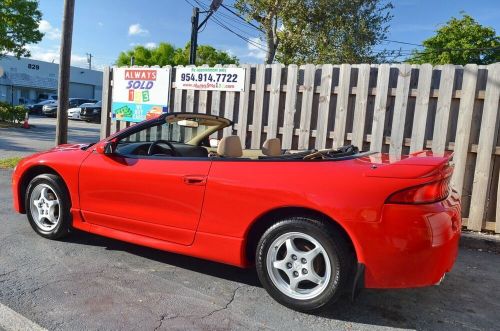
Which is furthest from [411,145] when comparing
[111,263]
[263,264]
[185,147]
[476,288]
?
[111,263]

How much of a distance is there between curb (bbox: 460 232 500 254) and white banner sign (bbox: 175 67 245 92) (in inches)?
158

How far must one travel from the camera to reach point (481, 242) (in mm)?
5207

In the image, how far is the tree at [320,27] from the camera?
16609 millimetres

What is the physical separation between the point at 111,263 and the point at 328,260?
210cm

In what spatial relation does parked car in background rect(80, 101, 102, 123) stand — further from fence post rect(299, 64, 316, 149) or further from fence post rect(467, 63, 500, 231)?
fence post rect(467, 63, 500, 231)

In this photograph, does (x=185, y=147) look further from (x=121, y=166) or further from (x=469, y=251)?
(x=469, y=251)

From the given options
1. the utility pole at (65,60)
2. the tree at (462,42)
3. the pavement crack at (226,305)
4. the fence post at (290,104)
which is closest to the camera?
the pavement crack at (226,305)

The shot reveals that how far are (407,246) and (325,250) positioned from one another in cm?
54

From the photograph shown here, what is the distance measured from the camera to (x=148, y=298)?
11.3 feet

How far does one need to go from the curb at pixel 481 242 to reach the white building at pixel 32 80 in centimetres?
4362

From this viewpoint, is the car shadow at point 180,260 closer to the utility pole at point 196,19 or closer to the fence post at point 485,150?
the fence post at point 485,150

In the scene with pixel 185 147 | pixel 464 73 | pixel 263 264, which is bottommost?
pixel 263 264

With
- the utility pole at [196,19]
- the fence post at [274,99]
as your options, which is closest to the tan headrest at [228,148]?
the fence post at [274,99]

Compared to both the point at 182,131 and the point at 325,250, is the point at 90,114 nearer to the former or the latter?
the point at 182,131
